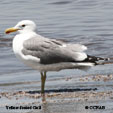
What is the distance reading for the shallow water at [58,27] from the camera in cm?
922

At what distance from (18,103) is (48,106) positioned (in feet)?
1.53

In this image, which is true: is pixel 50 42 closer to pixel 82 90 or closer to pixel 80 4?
pixel 82 90

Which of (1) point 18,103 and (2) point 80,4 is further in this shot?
(2) point 80,4

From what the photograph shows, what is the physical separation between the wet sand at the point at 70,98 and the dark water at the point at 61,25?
2.94 feet

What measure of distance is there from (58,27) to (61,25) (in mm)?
388

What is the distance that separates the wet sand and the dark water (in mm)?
895

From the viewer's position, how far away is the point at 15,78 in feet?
30.1

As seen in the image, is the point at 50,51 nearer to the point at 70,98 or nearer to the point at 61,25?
the point at 70,98

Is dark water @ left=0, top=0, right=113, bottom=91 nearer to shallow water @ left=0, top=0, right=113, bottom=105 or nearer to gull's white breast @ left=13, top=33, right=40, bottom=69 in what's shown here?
shallow water @ left=0, top=0, right=113, bottom=105

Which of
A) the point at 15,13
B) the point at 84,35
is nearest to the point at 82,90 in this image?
the point at 84,35

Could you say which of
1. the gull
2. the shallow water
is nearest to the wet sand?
the gull

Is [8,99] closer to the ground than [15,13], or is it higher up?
closer to the ground

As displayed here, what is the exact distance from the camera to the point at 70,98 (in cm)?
705

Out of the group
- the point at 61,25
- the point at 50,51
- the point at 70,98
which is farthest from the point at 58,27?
the point at 70,98
